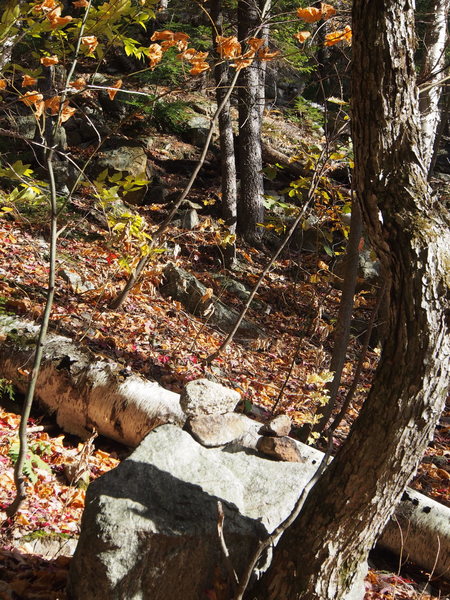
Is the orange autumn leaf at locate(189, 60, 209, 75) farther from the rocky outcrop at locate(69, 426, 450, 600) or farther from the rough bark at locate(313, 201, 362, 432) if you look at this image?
the rough bark at locate(313, 201, 362, 432)

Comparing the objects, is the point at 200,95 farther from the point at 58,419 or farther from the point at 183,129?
the point at 58,419

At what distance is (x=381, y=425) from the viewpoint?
2.45 meters

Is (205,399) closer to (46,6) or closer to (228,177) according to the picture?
(46,6)

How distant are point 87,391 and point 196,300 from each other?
3.22 meters

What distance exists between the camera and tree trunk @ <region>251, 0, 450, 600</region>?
2377mm

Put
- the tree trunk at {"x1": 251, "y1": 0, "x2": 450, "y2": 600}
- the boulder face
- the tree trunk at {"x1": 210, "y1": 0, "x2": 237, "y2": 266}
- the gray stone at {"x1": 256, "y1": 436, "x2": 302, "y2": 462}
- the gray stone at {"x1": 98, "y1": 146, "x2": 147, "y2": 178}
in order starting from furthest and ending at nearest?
the gray stone at {"x1": 98, "y1": 146, "x2": 147, "y2": 178} < the tree trunk at {"x1": 210, "y1": 0, "x2": 237, "y2": 266} < the gray stone at {"x1": 256, "y1": 436, "x2": 302, "y2": 462} < the boulder face < the tree trunk at {"x1": 251, "y1": 0, "x2": 450, "y2": 600}

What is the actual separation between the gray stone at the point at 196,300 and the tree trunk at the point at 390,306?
Result: 16.6ft

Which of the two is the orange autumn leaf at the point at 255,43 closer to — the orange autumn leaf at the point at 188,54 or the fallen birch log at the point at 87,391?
the orange autumn leaf at the point at 188,54

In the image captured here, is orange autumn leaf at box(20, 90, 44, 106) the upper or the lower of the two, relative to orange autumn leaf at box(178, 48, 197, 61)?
lower

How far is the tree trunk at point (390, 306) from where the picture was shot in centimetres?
238

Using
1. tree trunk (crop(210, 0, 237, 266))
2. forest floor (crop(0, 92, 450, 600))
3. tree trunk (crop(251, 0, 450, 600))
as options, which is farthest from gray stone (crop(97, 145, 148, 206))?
tree trunk (crop(251, 0, 450, 600))

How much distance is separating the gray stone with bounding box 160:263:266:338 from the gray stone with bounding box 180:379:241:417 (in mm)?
3128

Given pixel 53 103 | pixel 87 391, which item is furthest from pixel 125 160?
pixel 53 103

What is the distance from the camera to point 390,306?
2.48 m
